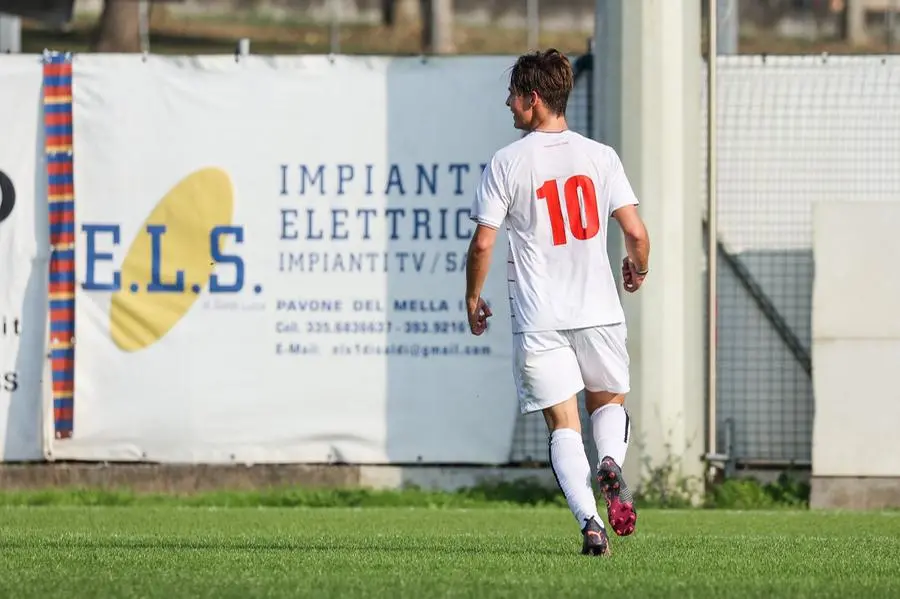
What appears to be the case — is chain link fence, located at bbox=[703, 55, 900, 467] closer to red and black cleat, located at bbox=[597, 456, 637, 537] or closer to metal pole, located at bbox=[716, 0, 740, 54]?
metal pole, located at bbox=[716, 0, 740, 54]

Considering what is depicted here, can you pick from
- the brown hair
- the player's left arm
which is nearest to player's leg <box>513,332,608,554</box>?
the player's left arm

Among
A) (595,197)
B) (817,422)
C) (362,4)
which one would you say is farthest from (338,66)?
(362,4)

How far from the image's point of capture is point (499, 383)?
43.2 ft

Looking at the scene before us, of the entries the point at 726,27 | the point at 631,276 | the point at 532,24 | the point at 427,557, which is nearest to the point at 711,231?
the point at 726,27

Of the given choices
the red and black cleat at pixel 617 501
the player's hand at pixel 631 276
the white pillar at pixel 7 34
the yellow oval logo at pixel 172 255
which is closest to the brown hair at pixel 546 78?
the player's hand at pixel 631 276

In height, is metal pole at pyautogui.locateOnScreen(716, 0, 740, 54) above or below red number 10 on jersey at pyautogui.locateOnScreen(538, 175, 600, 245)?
above

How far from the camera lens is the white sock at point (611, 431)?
299 inches

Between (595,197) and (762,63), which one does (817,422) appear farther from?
(595,197)

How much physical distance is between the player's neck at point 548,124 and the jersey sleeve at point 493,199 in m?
0.22

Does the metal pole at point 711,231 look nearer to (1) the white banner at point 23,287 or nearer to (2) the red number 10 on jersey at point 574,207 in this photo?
(1) the white banner at point 23,287

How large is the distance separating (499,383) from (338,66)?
2.55 m

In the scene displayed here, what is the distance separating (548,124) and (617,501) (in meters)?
1.58

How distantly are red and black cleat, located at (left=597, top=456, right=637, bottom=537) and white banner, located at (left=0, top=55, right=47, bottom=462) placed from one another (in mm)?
6909

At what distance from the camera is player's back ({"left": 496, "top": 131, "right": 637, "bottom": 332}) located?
756 cm
